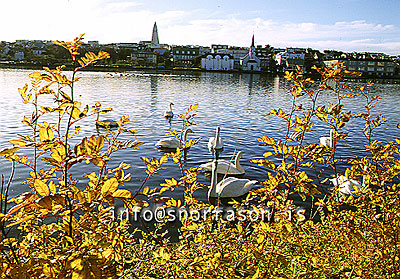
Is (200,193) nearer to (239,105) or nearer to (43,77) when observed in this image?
(43,77)

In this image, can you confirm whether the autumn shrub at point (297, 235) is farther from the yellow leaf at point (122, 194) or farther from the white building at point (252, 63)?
the white building at point (252, 63)

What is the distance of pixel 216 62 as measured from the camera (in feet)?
408

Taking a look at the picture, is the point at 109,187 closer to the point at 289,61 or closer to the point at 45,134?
the point at 45,134

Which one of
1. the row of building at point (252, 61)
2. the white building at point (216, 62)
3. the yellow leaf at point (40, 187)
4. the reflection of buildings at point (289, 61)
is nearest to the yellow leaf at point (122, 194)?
the yellow leaf at point (40, 187)

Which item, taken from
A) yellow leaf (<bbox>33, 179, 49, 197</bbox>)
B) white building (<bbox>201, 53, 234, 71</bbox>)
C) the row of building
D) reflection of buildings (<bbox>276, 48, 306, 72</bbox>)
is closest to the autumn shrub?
yellow leaf (<bbox>33, 179, 49, 197</bbox>)

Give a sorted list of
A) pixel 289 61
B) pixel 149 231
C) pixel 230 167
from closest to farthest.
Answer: pixel 149 231, pixel 230 167, pixel 289 61

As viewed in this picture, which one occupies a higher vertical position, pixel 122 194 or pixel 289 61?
pixel 289 61

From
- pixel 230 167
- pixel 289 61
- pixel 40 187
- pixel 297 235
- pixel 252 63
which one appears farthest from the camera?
pixel 289 61

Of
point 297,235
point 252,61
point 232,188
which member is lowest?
point 232,188

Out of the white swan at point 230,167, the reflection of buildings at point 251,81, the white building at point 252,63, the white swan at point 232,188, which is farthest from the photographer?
the white building at point 252,63

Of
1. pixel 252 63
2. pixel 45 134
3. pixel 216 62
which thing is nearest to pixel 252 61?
pixel 252 63

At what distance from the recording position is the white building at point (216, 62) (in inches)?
4838

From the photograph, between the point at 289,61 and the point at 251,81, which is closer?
the point at 251,81

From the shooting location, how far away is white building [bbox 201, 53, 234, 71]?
122875mm
